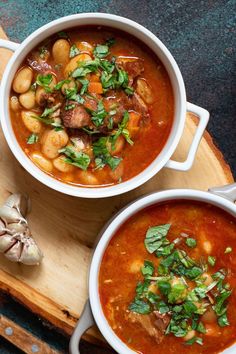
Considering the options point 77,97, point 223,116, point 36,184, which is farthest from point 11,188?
point 223,116

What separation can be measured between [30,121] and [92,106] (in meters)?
→ 0.22

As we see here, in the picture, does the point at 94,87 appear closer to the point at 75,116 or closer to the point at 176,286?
the point at 75,116

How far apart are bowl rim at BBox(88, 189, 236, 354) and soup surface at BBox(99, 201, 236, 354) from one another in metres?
0.03

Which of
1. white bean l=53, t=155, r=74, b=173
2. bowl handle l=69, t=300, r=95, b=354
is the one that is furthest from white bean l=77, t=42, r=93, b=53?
bowl handle l=69, t=300, r=95, b=354

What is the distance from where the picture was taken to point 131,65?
2176mm

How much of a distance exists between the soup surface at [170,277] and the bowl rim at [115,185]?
121 mm

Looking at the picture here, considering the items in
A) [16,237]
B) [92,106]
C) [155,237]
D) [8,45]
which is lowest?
[155,237]

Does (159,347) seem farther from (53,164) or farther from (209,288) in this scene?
(53,164)

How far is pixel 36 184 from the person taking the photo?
2326mm

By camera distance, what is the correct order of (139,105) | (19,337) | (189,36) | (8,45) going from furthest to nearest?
(189,36) → (19,337) → (139,105) → (8,45)

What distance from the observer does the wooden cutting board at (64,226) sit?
2301 mm

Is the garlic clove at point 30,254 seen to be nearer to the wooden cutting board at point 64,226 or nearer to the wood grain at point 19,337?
the wooden cutting board at point 64,226

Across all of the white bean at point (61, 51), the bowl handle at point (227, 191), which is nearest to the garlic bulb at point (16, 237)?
the white bean at point (61, 51)

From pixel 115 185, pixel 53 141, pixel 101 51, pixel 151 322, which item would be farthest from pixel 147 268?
pixel 101 51
